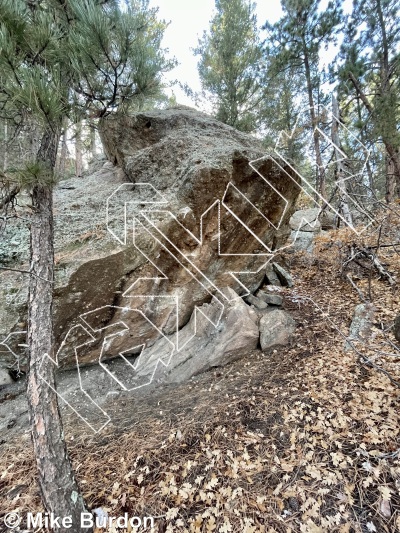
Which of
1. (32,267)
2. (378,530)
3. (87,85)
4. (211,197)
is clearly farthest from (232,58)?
(378,530)

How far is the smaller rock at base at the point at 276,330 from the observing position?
3393mm

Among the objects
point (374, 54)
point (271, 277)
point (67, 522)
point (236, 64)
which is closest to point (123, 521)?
point (67, 522)

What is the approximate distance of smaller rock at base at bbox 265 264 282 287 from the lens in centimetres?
493

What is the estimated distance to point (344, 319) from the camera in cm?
362

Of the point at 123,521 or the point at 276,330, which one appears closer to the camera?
the point at 123,521

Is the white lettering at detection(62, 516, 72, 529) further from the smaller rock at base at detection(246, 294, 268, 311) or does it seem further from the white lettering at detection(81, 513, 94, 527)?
the smaller rock at base at detection(246, 294, 268, 311)

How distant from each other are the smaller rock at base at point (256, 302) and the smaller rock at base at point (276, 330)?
1.63ft

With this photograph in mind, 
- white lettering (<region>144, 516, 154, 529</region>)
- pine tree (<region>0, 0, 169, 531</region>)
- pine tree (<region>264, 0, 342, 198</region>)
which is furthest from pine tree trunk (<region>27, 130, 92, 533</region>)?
pine tree (<region>264, 0, 342, 198</region>)

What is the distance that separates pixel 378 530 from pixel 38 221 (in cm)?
334

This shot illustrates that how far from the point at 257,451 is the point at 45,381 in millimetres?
1914

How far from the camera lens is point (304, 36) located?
6969mm

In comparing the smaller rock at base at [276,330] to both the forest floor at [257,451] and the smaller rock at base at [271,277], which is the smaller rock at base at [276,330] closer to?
the forest floor at [257,451]

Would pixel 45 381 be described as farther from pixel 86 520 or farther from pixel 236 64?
pixel 236 64

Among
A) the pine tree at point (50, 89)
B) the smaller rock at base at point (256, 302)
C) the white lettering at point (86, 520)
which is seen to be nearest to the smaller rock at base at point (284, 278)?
the smaller rock at base at point (256, 302)
